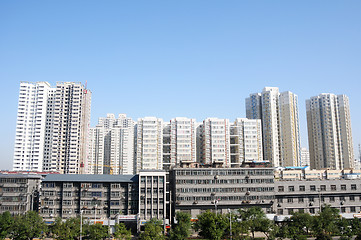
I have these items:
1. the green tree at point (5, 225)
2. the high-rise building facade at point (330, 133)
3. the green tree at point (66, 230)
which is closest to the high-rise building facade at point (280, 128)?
the high-rise building facade at point (330, 133)

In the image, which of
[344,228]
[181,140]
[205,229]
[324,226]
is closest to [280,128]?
[181,140]

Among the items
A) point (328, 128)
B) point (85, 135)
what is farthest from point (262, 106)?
point (85, 135)

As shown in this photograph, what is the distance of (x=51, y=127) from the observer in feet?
542

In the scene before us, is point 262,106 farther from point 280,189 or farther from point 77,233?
point 77,233

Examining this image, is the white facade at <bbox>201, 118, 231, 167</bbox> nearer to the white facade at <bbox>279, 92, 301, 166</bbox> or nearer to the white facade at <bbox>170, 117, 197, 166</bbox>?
the white facade at <bbox>170, 117, 197, 166</bbox>

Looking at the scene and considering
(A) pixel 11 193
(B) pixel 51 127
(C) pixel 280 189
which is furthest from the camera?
(B) pixel 51 127

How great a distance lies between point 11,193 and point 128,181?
103 ft

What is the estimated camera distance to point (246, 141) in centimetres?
15600

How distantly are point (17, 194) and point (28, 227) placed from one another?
21711 millimetres

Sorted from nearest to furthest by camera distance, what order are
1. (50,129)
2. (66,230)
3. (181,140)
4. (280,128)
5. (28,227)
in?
(66,230), (28,227), (181,140), (50,129), (280,128)

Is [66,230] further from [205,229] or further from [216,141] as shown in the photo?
[216,141]

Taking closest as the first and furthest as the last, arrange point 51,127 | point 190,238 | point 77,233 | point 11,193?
point 77,233 < point 190,238 < point 11,193 < point 51,127

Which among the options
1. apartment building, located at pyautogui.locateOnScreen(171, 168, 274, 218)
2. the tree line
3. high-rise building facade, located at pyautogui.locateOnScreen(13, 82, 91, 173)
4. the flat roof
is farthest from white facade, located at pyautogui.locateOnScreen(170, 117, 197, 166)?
the tree line

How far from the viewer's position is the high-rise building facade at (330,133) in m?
168
